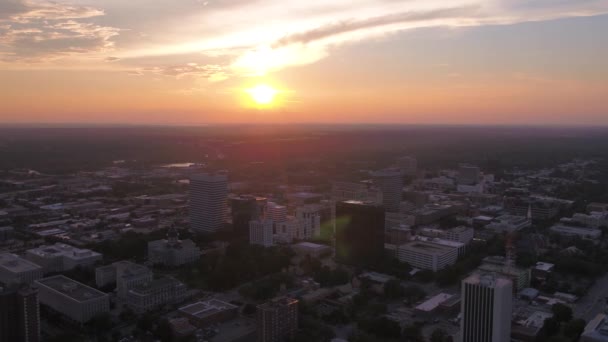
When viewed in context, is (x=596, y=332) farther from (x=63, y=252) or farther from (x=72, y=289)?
(x=63, y=252)

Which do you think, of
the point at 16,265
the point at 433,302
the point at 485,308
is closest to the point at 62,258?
the point at 16,265

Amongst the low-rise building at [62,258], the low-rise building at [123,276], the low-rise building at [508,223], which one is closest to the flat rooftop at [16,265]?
the low-rise building at [62,258]

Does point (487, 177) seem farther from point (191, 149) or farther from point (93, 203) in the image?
point (191, 149)

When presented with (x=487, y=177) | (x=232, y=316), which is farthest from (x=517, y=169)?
(x=232, y=316)

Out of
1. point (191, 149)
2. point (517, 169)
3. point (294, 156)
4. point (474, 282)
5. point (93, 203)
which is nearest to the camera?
point (474, 282)

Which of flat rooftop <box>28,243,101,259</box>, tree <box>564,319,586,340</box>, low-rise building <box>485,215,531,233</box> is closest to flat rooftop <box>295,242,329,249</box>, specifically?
flat rooftop <box>28,243,101,259</box>

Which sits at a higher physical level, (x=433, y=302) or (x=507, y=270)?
(x=507, y=270)
